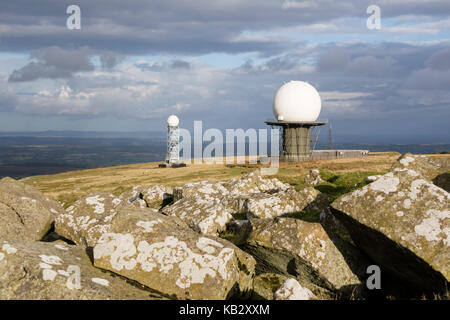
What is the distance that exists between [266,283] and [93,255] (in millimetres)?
4242

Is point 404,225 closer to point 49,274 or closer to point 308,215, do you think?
point 308,215

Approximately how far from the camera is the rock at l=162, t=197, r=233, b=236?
13102mm

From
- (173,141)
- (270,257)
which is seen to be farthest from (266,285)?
(173,141)

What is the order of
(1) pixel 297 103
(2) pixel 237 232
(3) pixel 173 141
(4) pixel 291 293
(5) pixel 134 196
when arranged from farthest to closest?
(3) pixel 173 141
(1) pixel 297 103
(5) pixel 134 196
(2) pixel 237 232
(4) pixel 291 293

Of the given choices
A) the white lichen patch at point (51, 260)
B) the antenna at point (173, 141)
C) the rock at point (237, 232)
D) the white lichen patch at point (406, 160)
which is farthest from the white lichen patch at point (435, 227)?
the antenna at point (173, 141)

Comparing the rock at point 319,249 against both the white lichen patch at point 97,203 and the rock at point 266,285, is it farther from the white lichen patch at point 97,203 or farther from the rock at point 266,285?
the white lichen patch at point 97,203

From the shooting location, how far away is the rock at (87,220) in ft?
42.8

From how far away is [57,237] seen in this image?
1502 cm

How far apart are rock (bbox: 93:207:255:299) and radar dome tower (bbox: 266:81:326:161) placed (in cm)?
5353

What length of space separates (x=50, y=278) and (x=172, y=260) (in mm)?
2512

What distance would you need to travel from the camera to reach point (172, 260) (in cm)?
823

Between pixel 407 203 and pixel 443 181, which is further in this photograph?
pixel 443 181
